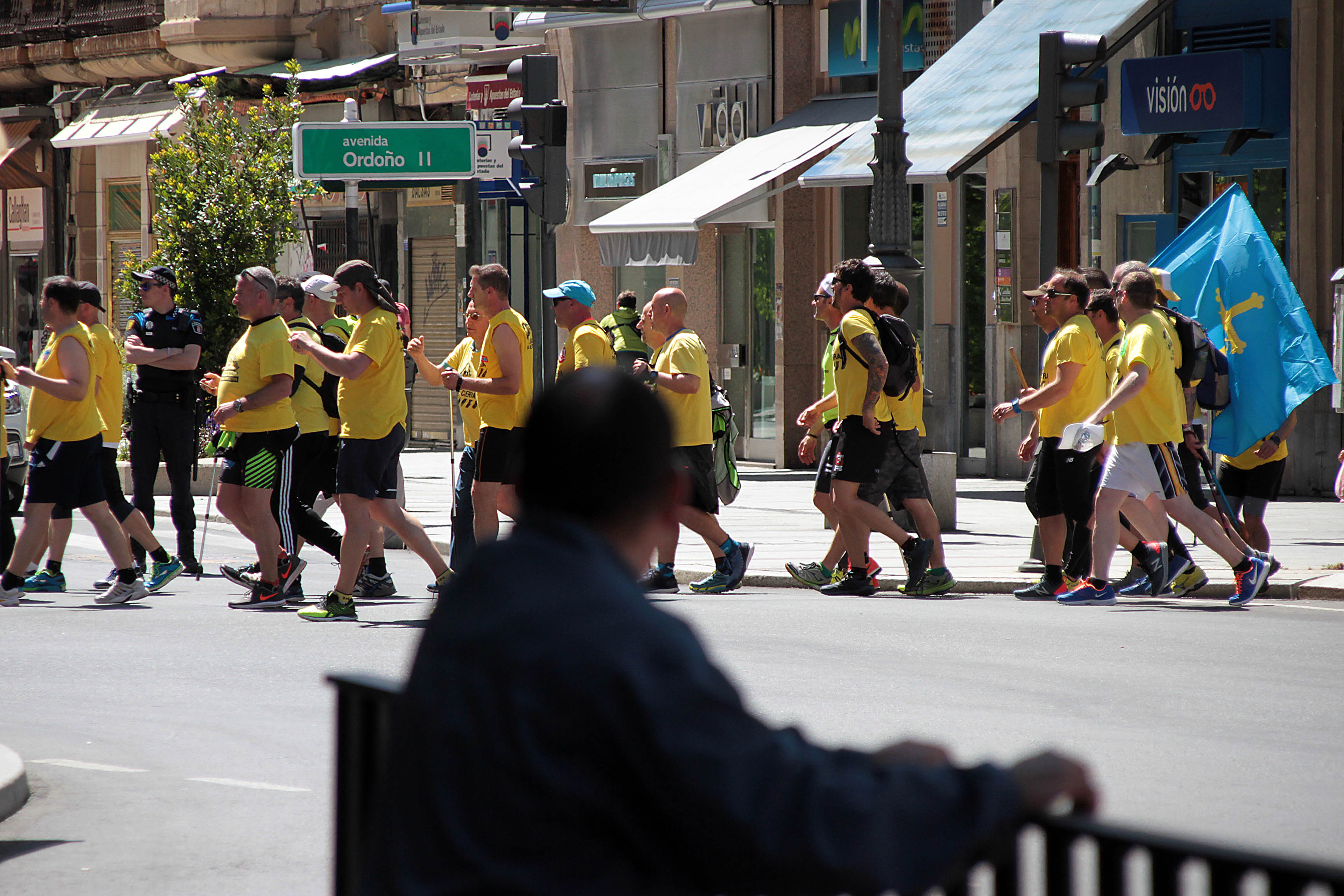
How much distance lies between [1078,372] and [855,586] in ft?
6.00

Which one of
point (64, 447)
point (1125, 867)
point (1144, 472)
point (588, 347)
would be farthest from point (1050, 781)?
point (64, 447)

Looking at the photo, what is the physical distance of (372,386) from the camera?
9.84 m

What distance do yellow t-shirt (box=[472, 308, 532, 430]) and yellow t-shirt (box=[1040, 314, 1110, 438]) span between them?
298 centimetres

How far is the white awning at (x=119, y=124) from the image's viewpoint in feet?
98.0

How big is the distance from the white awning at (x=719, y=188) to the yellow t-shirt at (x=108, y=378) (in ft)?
29.3

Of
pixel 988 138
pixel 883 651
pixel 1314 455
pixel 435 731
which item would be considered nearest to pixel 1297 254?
pixel 1314 455

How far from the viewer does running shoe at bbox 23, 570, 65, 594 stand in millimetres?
11031

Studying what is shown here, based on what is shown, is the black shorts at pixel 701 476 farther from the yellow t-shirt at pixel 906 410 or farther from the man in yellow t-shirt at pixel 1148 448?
the man in yellow t-shirt at pixel 1148 448

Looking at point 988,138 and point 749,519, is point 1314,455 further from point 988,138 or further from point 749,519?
point 749,519

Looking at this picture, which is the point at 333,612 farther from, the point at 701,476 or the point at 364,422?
the point at 701,476

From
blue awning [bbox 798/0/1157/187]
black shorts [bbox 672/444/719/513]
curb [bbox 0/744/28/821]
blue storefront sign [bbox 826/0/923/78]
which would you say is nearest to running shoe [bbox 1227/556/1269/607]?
black shorts [bbox 672/444/719/513]

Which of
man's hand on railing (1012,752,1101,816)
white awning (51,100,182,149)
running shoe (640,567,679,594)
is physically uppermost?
white awning (51,100,182,149)

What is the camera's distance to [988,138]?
15.6m

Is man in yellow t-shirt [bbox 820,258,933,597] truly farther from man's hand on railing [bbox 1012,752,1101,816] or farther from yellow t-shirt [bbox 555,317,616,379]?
man's hand on railing [bbox 1012,752,1101,816]
